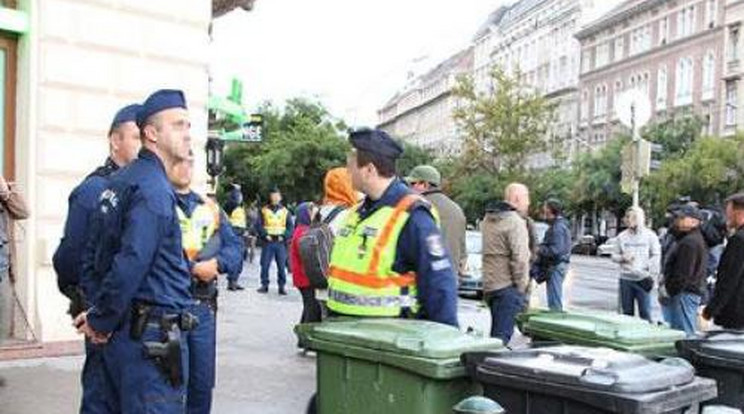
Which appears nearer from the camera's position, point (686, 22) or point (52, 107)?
point (52, 107)

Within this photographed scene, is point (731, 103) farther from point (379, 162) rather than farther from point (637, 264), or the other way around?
point (379, 162)

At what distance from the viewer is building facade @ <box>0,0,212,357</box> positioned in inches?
370

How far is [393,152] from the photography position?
16.8ft

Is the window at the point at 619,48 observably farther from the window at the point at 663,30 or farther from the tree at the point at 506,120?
the tree at the point at 506,120

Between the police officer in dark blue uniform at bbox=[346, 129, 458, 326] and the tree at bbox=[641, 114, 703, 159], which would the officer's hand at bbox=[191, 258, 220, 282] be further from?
the tree at bbox=[641, 114, 703, 159]

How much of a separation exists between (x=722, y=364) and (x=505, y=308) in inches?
151

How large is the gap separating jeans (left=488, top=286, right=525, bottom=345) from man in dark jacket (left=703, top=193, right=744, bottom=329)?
1569 mm

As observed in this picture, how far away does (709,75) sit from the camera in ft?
218

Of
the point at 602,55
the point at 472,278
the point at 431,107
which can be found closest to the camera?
the point at 472,278

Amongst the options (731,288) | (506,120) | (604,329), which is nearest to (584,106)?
(506,120)

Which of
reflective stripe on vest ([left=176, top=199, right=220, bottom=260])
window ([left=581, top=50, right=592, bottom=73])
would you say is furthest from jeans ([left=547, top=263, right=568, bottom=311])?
window ([left=581, top=50, right=592, bottom=73])

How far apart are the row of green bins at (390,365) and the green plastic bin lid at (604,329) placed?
0.88 metres

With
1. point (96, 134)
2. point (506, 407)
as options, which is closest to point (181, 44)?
point (96, 134)

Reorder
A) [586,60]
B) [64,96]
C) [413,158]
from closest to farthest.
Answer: [64,96], [413,158], [586,60]
